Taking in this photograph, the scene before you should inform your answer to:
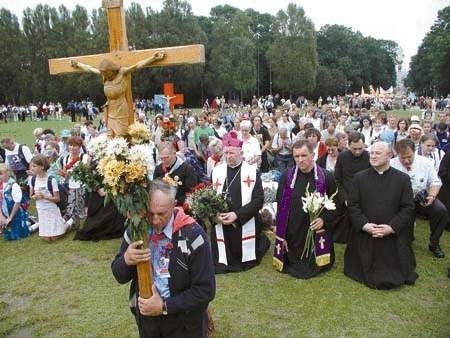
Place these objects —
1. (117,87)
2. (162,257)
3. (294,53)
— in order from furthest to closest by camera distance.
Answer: (294,53) < (117,87) < (162,257)

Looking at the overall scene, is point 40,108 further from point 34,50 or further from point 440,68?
point 440,68

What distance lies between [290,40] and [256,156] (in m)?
57.6

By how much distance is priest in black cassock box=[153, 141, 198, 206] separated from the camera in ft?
22.6

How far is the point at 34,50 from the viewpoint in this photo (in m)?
59.4

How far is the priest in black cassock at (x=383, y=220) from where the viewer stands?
5879 mm

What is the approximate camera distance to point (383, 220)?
593cm

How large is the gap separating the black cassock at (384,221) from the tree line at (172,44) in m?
47.9

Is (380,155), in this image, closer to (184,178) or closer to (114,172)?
(184,178)

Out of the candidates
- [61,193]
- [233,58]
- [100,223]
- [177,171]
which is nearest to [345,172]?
[177,171]

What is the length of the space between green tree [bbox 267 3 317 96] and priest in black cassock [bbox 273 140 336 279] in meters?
57.9

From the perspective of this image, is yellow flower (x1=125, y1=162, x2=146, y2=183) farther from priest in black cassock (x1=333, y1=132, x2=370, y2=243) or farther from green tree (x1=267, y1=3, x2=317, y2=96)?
green tree (x1=267, y1=3, x2=317, y2=96)

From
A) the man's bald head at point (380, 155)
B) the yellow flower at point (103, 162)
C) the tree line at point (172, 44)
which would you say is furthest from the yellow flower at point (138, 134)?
the tree line at point (172, 44)

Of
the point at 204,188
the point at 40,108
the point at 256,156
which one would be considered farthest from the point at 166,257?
the point at 40,108

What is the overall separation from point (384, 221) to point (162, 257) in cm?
374
